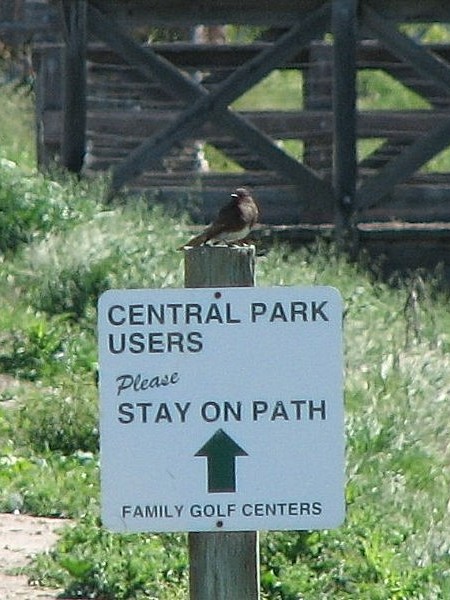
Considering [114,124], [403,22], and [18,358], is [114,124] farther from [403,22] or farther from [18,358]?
[18,358]

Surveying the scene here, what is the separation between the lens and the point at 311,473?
143 inches

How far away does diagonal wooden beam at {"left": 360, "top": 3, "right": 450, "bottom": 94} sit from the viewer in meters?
11.6

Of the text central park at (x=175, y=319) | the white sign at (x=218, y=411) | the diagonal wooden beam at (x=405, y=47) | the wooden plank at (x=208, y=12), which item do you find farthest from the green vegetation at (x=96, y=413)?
the text central park at (x=175, y=319)

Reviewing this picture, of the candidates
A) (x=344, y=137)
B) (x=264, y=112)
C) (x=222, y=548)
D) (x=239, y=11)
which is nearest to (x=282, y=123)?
(x=264, y=112)

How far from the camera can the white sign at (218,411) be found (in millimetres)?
3602

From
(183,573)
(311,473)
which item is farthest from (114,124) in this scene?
(311,473)

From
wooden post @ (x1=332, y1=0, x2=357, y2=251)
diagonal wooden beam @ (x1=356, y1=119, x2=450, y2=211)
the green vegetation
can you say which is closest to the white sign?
the green vegetation

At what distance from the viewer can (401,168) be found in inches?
458

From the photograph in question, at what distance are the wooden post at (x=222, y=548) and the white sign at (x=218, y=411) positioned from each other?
0.14m

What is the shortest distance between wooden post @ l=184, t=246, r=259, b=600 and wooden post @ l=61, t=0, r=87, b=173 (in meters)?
7.83

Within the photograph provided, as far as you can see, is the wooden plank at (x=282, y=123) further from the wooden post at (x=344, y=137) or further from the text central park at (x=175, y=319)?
the text central park at (x=175, y=319)

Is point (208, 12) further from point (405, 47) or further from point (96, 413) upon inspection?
point (96, 413)

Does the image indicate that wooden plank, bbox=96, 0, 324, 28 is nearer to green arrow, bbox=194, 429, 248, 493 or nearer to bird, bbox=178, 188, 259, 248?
bird, bbox=178, 188, 259, 248

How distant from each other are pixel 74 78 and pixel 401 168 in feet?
7.79
